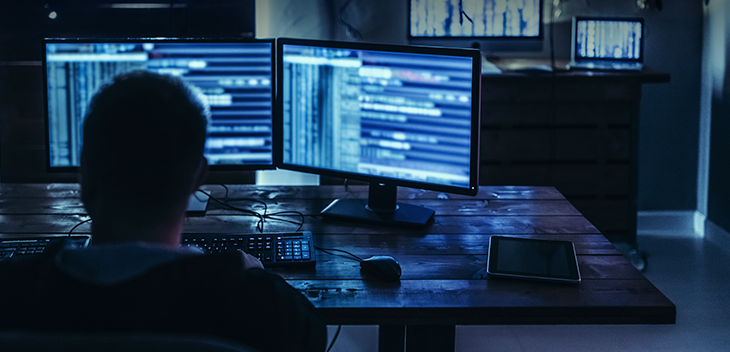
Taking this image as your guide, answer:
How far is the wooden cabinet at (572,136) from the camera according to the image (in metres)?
3.36

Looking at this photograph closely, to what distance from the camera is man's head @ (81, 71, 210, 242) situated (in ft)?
3.27

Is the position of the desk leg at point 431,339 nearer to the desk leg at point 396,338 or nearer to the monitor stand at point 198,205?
the desk leg at point 396,338

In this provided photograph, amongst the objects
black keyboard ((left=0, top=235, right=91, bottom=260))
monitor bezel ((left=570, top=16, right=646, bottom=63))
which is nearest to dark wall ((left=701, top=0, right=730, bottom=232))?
monitor bezel ((left=570, top=16, right=646, bottom=63))

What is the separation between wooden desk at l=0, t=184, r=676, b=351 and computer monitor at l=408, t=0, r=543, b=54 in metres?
1.80

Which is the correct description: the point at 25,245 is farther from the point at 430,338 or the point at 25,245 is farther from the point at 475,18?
the point at 475,18

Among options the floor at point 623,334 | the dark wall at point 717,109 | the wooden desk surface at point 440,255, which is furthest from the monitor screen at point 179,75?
the dark wall at point 717,109

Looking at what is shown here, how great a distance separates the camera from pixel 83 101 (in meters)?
1.92

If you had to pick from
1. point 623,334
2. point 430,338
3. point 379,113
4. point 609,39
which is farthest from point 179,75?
point 609,39

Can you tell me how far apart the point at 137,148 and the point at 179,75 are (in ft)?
3.12

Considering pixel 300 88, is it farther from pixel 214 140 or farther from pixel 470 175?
pixel 470 175

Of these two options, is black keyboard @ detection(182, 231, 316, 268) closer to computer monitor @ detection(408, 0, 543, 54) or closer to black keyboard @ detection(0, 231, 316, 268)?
black keyboard @ detection(0, 231, 316, 268)

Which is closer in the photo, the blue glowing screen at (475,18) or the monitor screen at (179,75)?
the monitor screen at (179,75)

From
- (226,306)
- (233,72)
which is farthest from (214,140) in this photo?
(226,306)

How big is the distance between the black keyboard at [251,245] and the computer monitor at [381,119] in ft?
0.84
